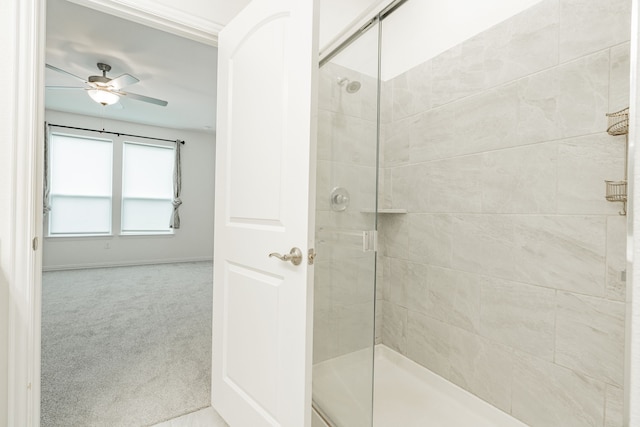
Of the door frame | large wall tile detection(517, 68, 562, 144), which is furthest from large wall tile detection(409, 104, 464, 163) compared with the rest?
the door frame

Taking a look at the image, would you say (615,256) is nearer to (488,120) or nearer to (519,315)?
(519,315)

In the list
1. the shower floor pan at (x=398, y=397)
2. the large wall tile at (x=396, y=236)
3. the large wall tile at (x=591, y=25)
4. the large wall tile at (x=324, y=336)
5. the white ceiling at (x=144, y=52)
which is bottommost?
the shower floor pan at (x=398, y=397)

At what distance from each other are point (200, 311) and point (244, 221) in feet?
7.80

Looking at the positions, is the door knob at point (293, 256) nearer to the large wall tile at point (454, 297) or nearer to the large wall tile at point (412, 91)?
the large wall tile at point (454, 297)

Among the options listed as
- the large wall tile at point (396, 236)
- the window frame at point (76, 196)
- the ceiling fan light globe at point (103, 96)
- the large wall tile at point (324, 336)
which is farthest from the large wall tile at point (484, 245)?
the window frame at point (76, 196)

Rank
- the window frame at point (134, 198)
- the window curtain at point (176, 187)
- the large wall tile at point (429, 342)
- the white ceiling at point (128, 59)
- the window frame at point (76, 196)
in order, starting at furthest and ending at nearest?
the window curtain at point (176, 187), the window frame at point (134, 198), the window frame at point (76, 196), the white ceiling at point (128, 59), the large wall tile at point (429, 342)

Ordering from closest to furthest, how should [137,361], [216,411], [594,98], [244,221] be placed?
[594,98]
[244,221]
[216,411]
[137,361]

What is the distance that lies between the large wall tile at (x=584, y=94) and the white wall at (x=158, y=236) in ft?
20.6

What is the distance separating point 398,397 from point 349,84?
1873mm

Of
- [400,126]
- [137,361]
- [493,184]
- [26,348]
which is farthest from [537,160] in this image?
[137,361]

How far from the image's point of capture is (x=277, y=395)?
1243 millimetres

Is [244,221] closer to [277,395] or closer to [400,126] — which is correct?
[277,395]

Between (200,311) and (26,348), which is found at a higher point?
(26,348)

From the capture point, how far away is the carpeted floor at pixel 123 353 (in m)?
1.70
